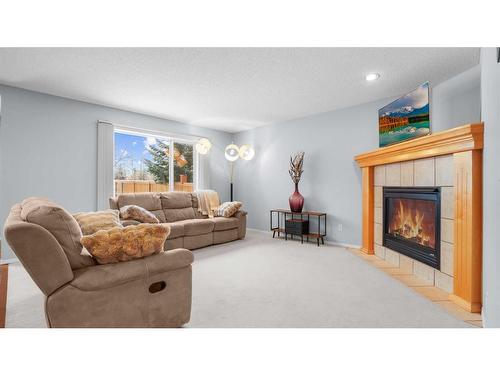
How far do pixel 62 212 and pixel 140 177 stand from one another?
12.4 ft

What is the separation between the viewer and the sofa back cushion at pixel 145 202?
3982 mm

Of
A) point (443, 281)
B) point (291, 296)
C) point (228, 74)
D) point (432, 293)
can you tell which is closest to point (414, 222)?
point (443, 281)

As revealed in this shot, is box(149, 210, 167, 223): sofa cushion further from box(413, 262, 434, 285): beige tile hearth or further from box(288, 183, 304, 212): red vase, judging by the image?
→ box(413, 262, 434, 285): beige tile hearth

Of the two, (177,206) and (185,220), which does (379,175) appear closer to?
(185,220)

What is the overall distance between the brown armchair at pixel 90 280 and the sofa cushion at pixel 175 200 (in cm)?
300

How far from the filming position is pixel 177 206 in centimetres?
470

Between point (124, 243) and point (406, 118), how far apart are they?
3.47m

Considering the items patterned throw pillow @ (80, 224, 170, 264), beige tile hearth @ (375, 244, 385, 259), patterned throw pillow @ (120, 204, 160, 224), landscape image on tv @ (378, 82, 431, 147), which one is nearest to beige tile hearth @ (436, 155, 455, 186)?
landscape image on tv @ (378, 82, 431, 147)

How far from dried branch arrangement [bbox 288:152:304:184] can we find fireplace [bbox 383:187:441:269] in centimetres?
160

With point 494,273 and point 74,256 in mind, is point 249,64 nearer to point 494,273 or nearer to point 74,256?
point 74,256

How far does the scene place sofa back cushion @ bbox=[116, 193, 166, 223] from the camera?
398 centimetres

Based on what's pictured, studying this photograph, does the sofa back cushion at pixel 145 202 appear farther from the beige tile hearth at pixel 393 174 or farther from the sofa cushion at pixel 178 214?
the beige tile hearth at pixel 393 174

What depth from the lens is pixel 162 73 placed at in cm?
304
